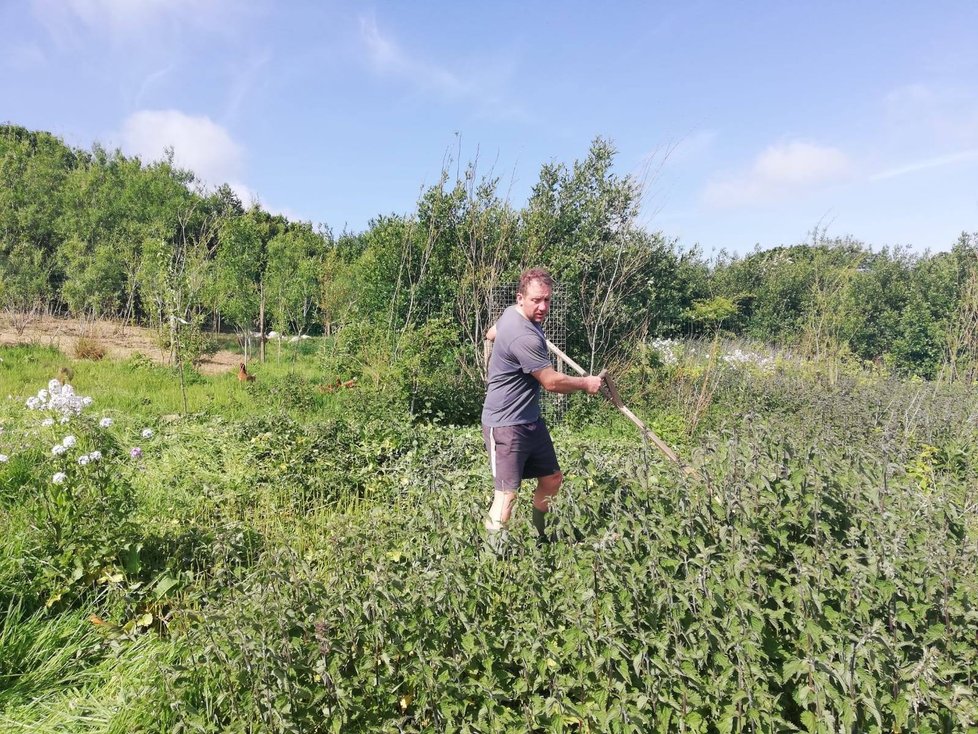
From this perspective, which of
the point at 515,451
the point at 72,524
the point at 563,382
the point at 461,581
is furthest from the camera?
the point at 515,451

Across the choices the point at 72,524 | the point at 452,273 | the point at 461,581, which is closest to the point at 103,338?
the point at 452,273

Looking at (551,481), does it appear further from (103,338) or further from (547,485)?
(103,338)

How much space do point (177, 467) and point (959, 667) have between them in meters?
4.78

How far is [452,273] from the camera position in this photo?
27.8ft

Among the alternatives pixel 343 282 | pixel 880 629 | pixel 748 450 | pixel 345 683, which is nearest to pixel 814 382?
pixel 748 450

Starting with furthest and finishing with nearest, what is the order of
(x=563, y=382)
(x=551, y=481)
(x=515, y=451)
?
(x=551, y=481) < (x=515, y=451) < (x=563, y=382)

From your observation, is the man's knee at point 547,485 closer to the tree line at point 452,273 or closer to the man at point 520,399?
the man at point 520,399

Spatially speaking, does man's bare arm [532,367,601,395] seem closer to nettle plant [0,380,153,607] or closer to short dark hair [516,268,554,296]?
short dark hair [516,268,554,296]

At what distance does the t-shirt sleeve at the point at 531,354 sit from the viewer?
120 inches

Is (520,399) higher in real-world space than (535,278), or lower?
lower

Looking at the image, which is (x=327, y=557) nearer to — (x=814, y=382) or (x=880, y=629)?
(x=880, y=629)

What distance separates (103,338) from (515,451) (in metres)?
13.1

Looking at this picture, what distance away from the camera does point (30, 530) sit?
282cm

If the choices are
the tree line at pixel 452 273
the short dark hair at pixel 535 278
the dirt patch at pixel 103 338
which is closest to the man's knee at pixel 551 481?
the short dark hair at pixel 535 278
